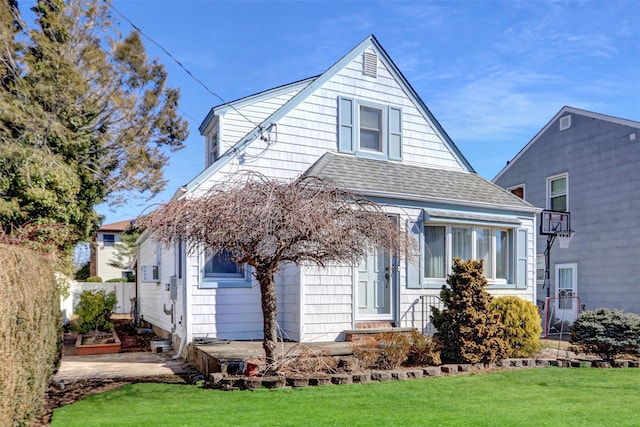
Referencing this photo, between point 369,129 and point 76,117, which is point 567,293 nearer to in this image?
point 369,129

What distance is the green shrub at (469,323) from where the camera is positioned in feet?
27.7

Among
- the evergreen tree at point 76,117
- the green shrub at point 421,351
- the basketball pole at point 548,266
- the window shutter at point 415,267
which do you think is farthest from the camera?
A: the basketball pole at point 548,266

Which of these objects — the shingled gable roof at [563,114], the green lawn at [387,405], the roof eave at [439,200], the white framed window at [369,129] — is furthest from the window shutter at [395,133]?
the shingled gable roof at [563,114]

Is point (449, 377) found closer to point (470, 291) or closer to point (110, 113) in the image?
point (470, 291)

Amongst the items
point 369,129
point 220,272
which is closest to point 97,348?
point 220,272

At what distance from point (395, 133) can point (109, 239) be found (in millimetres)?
28151

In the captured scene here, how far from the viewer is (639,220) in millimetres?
14289

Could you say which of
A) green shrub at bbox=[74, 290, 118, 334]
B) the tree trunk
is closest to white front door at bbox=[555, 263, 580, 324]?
the tree trunk

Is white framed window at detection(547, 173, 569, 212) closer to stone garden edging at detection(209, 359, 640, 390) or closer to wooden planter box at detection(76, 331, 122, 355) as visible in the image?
stone garden edging at detection(209, 359, 640, 390)

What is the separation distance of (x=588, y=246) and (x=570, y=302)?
1926 mm

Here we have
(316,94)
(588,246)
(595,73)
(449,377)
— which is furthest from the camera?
(588,246)

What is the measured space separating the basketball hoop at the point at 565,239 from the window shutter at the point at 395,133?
7131 millimetres

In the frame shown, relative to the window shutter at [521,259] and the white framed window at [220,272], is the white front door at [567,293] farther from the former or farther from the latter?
the white framed window at [220,272]

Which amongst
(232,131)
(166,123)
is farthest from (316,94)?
(166,123)
